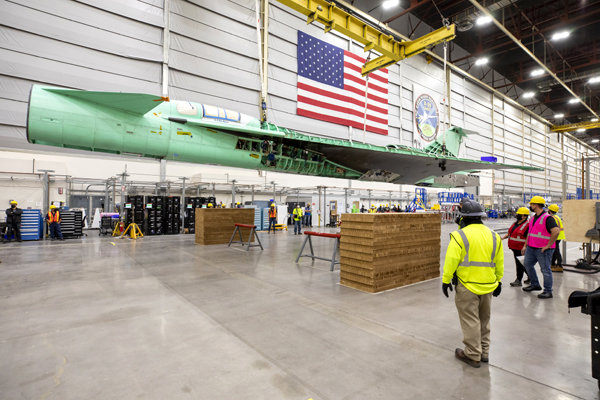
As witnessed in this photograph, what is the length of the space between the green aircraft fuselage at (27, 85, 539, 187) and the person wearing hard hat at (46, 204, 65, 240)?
8516mm

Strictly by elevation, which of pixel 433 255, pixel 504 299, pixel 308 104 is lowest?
pixel 504 299

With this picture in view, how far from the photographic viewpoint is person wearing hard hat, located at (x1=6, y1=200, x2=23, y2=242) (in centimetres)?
1185

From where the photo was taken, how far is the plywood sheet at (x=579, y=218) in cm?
653

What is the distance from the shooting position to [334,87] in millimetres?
21969

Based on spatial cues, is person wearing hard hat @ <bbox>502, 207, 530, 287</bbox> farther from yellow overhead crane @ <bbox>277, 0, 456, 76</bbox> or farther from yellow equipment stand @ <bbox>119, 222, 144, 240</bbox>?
yellow equipment stand @ <bbox>119, 222, 144, 240</bbox>

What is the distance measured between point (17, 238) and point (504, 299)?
1716 cm

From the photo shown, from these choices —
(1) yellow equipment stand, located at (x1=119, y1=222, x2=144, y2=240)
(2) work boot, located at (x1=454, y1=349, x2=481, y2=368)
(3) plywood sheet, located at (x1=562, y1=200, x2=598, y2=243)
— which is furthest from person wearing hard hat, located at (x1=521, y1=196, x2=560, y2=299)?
(1) yellow equipment stand, located at (x1=119, y1=222, x2=144, y2=240)

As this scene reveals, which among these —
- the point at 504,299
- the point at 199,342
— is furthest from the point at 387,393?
the point at 504,299

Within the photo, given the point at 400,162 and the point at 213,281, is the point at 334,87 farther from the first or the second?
the point at 213,281

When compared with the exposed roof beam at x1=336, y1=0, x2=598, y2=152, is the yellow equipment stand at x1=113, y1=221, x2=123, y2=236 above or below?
below

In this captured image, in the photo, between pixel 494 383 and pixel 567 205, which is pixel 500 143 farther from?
pixel 494 383

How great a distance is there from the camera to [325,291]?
16.9 feet

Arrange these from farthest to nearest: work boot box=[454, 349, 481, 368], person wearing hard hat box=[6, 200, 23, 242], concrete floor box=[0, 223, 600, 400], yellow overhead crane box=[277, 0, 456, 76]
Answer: person wearing hard hat box=[6, 200, 23, 242]
yellow overhead crane box=[277, 0, 456, 76]
work boot box=[454, 349, 481, 368]
concrete floor box=[0, 223, 600, 400]

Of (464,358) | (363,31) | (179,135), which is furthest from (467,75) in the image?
(464,358)
